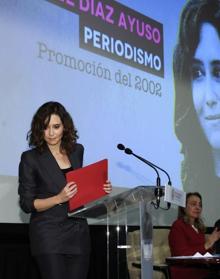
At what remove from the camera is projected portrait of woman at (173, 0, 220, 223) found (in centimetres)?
472

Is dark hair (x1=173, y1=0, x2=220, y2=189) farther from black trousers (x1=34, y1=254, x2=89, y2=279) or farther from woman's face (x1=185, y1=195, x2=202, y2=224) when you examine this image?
black trousers (x1=34, y1=254, x2=89, y2=279)

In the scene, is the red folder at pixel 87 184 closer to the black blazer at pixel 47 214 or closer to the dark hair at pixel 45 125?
the black blazer at pixel 47 214

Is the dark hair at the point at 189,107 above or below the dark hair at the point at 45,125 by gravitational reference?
above

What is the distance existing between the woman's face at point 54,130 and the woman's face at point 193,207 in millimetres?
2186

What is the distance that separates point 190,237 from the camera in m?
4.05

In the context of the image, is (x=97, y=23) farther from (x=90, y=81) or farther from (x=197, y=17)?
(x=197, y=17)

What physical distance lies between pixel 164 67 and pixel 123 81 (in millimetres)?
593

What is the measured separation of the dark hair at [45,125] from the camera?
2164mm

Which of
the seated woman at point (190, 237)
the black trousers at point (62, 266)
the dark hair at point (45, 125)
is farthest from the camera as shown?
the seated woman at point (190, 237)

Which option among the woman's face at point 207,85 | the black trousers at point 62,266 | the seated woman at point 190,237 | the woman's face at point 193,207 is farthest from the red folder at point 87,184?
the woman's face at point 207,85

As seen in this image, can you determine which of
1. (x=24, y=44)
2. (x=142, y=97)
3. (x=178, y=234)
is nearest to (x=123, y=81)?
(x=142, y=97)

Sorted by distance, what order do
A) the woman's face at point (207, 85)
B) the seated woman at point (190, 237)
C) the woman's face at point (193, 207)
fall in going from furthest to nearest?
the woman's face at point (207, 85) → the woman's face at point (193, 207) → the seated woman at point (190, 237)

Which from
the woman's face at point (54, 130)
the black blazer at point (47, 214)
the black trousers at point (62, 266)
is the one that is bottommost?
the black trousers at point (62, 266)

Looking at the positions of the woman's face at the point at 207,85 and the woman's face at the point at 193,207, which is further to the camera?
the woman's face at the point at 207,85
